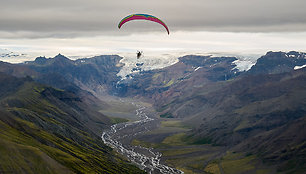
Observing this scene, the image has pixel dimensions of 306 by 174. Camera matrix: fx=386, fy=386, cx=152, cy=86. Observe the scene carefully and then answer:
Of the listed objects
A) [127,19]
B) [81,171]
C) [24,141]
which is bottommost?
[81,171]

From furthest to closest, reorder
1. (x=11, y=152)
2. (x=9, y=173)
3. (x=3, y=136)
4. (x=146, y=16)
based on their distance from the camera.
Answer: (x=3, y=136) < (x=11, y=152) < (x=9, y=173) < (x=146, y=16)

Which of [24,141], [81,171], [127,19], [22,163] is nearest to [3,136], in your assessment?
[24,141]

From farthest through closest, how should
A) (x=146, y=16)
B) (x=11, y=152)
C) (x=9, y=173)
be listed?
(x=11, y=152) < (x=9, y=173) < (x=146, y=16)

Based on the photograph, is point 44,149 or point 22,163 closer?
point 22,163

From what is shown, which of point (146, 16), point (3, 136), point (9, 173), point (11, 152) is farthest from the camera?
point (3, 136)

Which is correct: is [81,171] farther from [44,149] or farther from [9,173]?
[9,173]

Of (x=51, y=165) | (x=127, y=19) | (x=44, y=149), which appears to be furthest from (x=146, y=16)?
(x=44, y=149)

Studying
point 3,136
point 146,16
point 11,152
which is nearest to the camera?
point 146,16

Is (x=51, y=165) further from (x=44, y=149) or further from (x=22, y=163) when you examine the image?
(x=44, y=149)

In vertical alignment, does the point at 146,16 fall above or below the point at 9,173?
above
